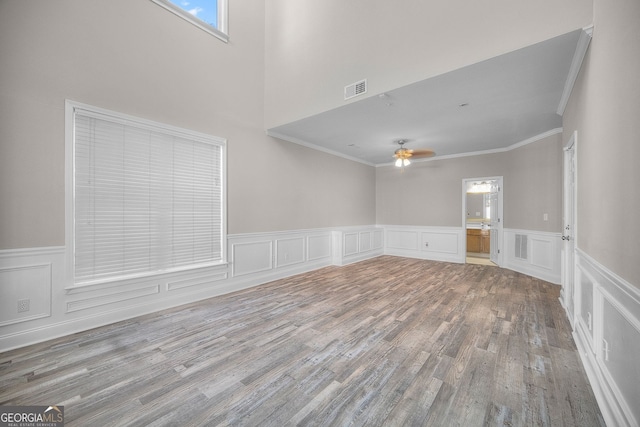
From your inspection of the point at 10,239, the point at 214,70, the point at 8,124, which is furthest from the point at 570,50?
the point at 10,239

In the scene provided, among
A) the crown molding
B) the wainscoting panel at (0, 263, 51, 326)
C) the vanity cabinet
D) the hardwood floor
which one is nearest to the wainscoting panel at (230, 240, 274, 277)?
the hardwood floor

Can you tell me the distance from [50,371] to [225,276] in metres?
2.25

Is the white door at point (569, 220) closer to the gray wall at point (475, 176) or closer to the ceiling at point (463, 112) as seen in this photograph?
the ceiling at point (463, 112)

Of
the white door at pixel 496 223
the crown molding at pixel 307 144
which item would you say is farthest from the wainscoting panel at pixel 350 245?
the white door at pixel 496 223

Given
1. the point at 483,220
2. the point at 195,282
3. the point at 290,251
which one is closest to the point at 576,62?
the point at 290,251

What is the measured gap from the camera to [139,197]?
3400 millimetres

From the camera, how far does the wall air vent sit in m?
5.58

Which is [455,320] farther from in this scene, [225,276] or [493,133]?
[493,133]

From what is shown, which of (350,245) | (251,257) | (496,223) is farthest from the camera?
(350,245)

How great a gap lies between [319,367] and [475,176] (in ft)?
20.4

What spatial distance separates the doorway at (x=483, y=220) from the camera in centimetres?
631

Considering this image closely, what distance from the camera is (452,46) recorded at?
2.86 metres

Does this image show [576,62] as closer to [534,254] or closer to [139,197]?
[534,254]

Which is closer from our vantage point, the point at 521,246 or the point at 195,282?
the point at 195,282
